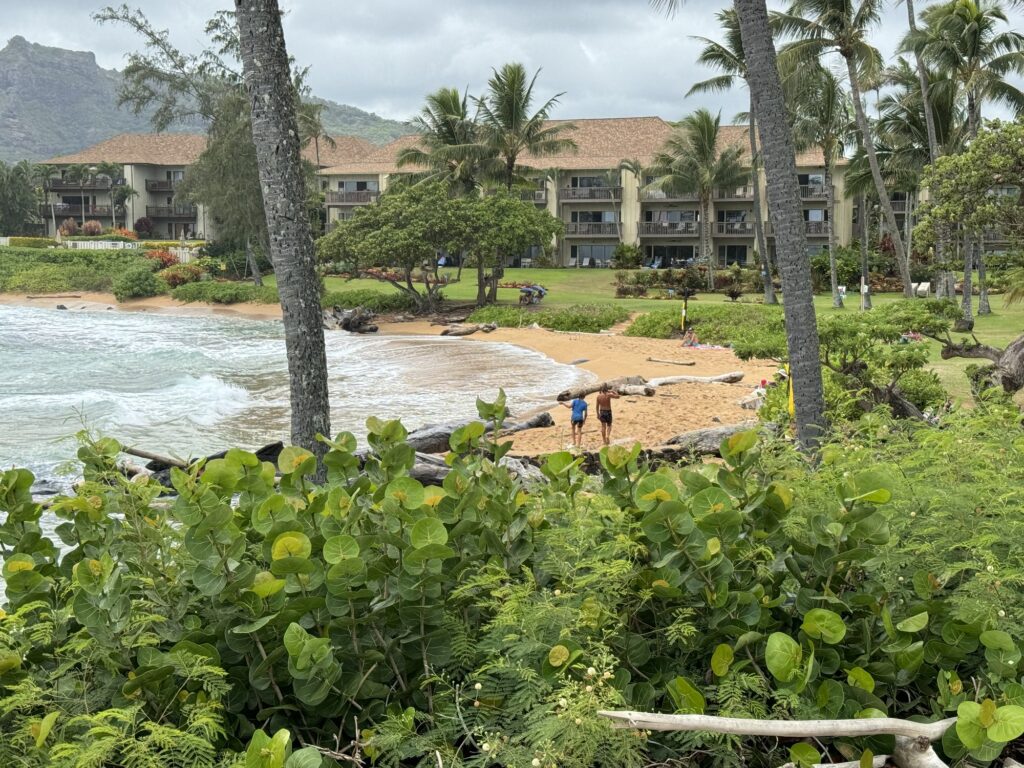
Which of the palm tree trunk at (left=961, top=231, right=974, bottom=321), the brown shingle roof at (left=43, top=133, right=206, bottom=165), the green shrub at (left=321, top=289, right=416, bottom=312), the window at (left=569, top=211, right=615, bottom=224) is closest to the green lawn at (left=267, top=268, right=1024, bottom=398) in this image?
the palm tree trunk at (left=961, top=231, right=974, bottom=321)

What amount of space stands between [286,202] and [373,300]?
1476 inches

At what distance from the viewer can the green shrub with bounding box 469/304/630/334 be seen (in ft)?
116

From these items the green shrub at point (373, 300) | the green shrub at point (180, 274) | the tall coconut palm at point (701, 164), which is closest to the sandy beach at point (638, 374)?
the green shrub at point (373, 300)

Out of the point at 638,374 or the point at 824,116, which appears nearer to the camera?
the point at 638,374

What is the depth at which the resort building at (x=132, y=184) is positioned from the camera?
75.4 m

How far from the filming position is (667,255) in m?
61.6

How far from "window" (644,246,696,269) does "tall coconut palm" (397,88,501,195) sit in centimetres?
1746

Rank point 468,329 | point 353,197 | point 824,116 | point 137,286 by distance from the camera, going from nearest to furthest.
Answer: point 824,116, point 468,329, point 137,286, point 353,197

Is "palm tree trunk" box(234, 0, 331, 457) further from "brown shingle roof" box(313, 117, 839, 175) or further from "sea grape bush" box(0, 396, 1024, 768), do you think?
"brown shingle roof" box(313, 117, 839, 175)

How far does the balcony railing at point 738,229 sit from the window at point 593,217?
730cm

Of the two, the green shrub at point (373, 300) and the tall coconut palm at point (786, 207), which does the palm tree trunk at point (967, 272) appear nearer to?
the tall coconut palm at point (786, 207)

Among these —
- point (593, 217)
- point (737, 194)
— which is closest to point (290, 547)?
point (737, 194)

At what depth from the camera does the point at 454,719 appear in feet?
7.32

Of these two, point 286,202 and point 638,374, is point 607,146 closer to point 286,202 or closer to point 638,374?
point 638,374
